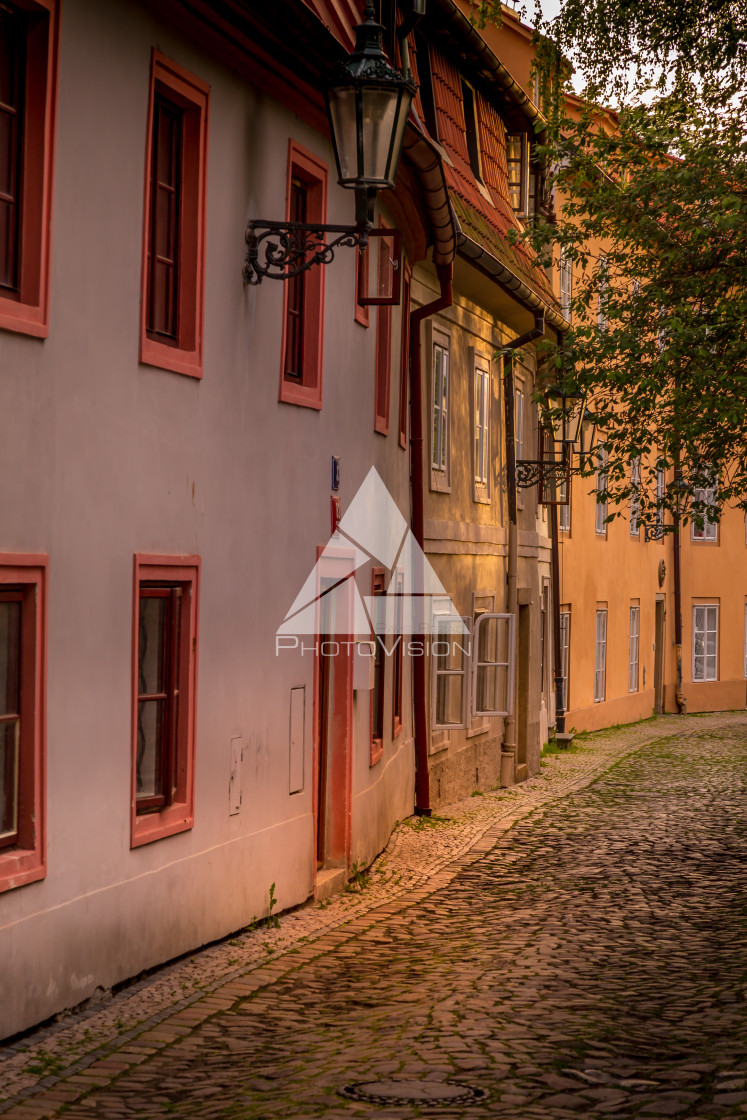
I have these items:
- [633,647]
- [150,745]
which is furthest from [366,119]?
[633,647]

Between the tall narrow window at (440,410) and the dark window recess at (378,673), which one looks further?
the tall narrow window at (440,410)

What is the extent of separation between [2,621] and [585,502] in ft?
72.9

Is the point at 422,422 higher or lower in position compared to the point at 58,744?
higher

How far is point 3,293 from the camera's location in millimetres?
6617

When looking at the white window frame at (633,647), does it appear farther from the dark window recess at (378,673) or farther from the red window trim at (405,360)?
the dark window recess at (378,673)

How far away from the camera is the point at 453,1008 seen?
Answer: 728cm

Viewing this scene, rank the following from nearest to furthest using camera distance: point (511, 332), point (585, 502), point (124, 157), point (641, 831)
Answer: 1. point (124, 157)
2. point (641, 831)
3. point (511, 332)
4. point (585, 502)

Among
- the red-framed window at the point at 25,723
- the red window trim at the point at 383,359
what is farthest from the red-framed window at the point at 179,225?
the red window trim at the point at 383,359

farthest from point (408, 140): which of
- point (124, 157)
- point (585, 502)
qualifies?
point (585, 502)

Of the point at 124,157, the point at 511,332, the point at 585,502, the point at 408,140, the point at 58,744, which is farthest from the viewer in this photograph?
the point at 585,502

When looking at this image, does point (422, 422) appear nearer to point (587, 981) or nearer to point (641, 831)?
point (641, 831)

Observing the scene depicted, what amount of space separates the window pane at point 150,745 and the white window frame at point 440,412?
25.9 feet

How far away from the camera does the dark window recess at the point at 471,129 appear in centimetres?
1741

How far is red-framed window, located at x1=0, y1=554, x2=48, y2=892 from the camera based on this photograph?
6676 mm
